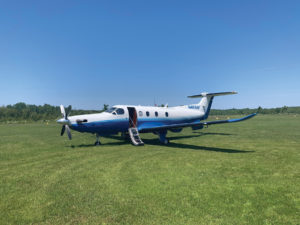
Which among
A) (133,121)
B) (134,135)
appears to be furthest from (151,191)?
(133,121)

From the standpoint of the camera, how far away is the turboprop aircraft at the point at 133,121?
13.6 m

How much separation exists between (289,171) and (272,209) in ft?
13.1

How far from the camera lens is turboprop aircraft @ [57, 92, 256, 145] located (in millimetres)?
13625

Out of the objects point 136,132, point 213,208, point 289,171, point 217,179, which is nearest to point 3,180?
point 213,208

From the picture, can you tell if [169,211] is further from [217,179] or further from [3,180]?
[3,180]

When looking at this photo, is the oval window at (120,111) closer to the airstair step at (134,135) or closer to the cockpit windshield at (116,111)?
the cockpit windshield at (116,111)

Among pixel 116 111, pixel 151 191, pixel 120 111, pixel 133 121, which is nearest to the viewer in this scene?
pixel 151 191

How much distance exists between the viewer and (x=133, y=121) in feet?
53.5

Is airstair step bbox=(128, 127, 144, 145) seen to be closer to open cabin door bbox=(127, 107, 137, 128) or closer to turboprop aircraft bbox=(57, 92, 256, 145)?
turboprop aircraft bbox=(57, 92, 256, 145)

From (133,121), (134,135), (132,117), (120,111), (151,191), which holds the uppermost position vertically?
(120,111)

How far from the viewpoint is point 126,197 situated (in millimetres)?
5402

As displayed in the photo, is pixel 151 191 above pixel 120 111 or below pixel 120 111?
below

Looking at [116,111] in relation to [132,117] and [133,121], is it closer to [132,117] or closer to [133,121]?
[132,117]

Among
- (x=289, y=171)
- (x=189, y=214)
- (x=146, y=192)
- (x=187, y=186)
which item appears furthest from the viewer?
(x=289, y=171)
